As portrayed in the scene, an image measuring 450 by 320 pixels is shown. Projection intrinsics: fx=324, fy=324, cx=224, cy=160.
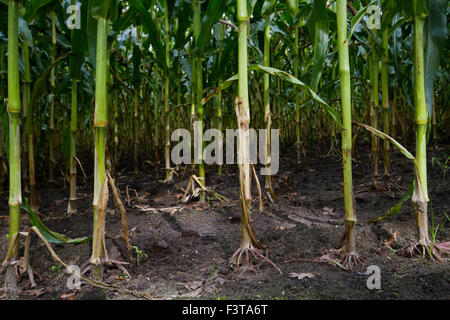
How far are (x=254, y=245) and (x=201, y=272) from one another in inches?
9.4

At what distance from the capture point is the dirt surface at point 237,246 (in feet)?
3.64

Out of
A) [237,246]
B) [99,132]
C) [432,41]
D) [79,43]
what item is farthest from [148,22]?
[432,41]

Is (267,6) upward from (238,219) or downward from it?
upward

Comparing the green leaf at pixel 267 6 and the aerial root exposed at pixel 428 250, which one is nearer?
the aerial root exposed at pixel 428 250

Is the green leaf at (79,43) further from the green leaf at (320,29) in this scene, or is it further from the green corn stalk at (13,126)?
the green leaf at (320,29)

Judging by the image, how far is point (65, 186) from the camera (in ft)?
10.6

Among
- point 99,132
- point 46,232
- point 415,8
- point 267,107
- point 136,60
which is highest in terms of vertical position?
point 136,60

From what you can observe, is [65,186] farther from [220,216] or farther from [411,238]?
[411,238]

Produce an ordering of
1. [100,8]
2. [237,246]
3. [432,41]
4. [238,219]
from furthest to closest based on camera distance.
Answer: [238,219], [237,246], [432,41], [100,8]

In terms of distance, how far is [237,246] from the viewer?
154 centimetres

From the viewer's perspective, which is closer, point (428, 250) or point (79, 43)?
point (428, 250)

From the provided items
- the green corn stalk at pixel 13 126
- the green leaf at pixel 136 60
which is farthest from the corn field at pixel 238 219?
the green leaf at pixel 136 60

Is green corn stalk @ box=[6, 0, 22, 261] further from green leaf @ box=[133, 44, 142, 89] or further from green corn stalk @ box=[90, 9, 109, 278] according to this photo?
green leaf @ box=[133, 44, 142, 89]

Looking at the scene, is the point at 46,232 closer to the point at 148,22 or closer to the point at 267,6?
the point at 148,22
